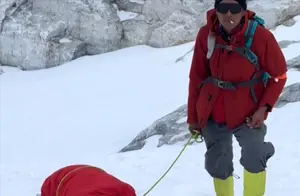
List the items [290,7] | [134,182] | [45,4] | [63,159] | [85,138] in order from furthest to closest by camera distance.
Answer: [45,4] → [290,7] → [85,138] → [63,159] → [134,182]

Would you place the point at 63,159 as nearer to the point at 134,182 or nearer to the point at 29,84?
the point at 134,182

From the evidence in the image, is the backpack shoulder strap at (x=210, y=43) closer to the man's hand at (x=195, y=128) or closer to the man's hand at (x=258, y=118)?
the man's hand at (x=258, y=118)

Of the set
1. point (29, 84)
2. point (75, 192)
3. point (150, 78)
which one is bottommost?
point (29, 84)

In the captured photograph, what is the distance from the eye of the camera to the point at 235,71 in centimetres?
345

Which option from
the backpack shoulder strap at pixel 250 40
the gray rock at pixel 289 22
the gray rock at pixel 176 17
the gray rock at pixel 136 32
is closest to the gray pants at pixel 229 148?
the backpack shoulder strap at pixel 250 40

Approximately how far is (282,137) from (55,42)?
1122cm

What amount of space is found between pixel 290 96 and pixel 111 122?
4.10m

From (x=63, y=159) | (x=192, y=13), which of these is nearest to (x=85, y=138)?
(x=63, y=159)

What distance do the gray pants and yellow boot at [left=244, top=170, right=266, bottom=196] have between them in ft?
0.15

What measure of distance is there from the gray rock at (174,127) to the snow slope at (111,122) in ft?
0.63

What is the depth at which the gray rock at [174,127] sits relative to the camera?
684 cm

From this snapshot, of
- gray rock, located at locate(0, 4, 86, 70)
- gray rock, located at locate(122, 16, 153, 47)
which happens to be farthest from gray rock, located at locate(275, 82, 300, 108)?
gray rock, located at locate(0, 4, 86, 70)

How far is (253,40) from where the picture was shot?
3.33 m

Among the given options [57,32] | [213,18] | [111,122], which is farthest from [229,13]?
[57,32]
